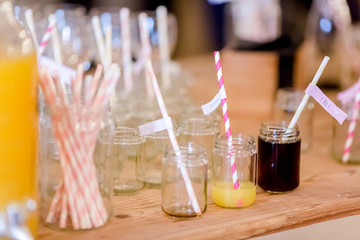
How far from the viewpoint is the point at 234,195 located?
130 centimetres

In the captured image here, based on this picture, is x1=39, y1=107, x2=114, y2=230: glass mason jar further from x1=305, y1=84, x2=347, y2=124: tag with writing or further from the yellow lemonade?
x1=305, y1=84, x2=347, y2=124: tag with writing

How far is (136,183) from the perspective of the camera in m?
1.42

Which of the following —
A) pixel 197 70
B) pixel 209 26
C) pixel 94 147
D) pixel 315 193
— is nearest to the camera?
pixel 94 147

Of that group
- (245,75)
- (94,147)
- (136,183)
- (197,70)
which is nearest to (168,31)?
(197,70)

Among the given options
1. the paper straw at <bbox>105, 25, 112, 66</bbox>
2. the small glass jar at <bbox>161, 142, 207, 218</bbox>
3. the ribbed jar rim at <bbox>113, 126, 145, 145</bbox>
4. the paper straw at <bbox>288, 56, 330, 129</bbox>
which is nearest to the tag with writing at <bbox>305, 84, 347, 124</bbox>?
the paper straw at <bbox>288, 56, 330, 129</bbox>

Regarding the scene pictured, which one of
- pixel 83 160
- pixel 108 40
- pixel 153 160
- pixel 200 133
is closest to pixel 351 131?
pixel 200 133

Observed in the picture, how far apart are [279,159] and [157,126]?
0.28 meters

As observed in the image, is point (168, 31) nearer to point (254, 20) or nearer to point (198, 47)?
point (254, 20)

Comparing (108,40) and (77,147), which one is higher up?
(108,40)

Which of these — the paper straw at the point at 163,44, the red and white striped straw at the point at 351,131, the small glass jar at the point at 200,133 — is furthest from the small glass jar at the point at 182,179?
the paper straw at the point at 163,44

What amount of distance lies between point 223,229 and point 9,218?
432 millimetres

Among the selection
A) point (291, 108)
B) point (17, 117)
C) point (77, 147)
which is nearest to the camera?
point (17, 117)

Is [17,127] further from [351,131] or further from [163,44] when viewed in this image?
[163,44]

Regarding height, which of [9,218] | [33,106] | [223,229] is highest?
[33,106]
